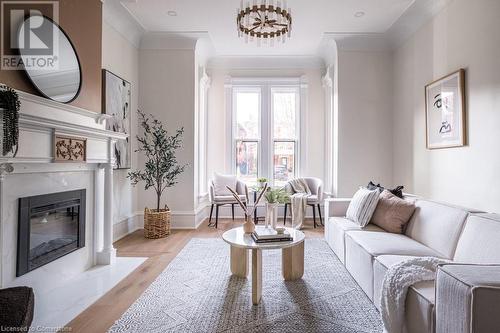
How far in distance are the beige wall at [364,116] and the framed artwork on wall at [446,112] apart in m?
1.08

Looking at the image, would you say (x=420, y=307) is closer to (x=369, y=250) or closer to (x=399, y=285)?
(x=399, y=285)

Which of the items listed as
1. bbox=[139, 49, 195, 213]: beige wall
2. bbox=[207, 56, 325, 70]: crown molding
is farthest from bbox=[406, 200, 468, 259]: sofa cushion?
bbox=[207, 56, 325, 70]: crown molding

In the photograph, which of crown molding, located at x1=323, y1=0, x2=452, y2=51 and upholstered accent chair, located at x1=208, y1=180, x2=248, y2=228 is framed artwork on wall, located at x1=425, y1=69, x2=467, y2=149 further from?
upholstered accent chair, located at x1=208, y1=180, x2=248, y2=228

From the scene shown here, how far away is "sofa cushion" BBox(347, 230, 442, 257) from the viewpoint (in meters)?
2.25

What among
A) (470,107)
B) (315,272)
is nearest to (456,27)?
(470,107)

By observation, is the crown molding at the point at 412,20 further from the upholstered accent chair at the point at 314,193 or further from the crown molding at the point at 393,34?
the upholstered accent chair at the point at 314,193

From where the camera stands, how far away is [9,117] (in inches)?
74.1

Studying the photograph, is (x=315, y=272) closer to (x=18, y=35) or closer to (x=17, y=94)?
(x=17, y=94)

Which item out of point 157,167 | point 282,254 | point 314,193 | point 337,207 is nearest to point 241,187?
point 314,193

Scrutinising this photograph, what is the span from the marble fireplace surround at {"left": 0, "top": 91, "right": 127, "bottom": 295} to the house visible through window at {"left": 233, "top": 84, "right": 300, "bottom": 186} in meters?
2.97

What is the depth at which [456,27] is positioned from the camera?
10.6 feet

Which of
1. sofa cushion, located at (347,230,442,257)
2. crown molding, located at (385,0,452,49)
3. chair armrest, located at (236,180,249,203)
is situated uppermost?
crown molding, located at (385,0,452,49)

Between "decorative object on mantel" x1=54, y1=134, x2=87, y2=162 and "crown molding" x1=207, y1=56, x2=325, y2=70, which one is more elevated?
"crown molding" x1=207, y1=56, x2=325, y2=70

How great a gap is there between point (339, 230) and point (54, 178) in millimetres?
2875
